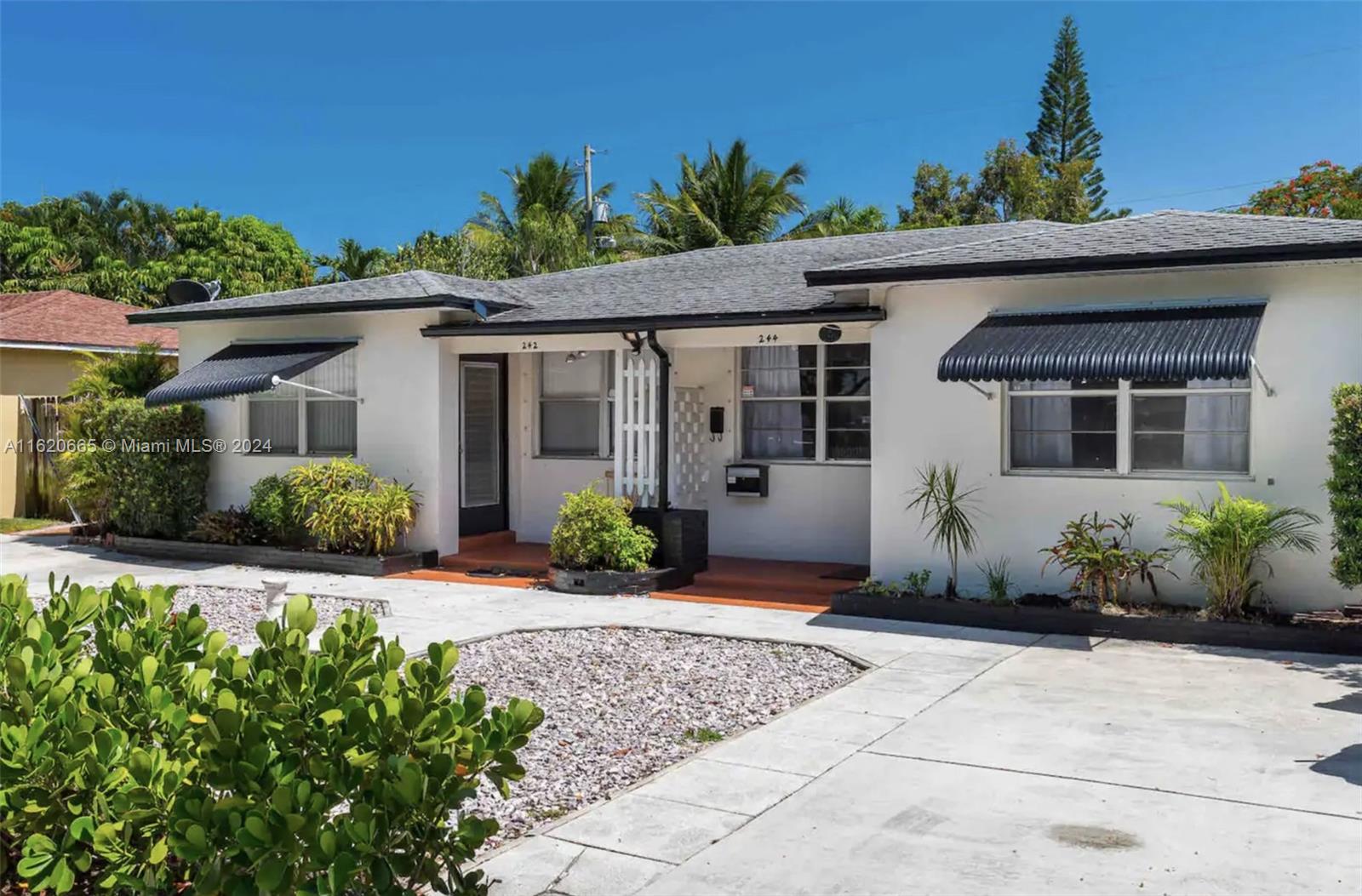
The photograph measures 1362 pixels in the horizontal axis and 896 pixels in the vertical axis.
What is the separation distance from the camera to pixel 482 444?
16828 millimetres

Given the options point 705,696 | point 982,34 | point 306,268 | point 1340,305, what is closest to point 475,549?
point 705,696

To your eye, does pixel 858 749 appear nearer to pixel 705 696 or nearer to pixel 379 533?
pixel 705 696

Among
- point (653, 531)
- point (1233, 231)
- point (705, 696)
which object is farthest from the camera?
point (653, 531)

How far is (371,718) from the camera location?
387cm

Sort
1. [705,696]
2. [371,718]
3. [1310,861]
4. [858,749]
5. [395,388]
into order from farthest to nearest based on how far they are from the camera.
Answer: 1. [395,388]
2. [705,696]
3. [858,749]
4. [1310,861]
5. [371,718]

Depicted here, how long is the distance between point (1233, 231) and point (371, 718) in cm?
1003

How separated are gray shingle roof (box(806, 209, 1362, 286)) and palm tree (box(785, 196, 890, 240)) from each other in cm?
2497

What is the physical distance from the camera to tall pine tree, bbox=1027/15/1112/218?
46125 mm

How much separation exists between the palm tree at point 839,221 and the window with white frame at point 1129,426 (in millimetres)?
25720

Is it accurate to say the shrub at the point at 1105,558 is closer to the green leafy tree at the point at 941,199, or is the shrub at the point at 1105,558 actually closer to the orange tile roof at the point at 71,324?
the orange tile roof at the point at 71,324

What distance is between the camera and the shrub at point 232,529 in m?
16.2

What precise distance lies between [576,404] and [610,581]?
164 inches

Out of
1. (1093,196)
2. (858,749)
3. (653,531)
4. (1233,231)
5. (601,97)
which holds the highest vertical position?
(601,97)

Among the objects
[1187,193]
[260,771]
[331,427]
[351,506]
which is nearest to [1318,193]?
[1187,193]
